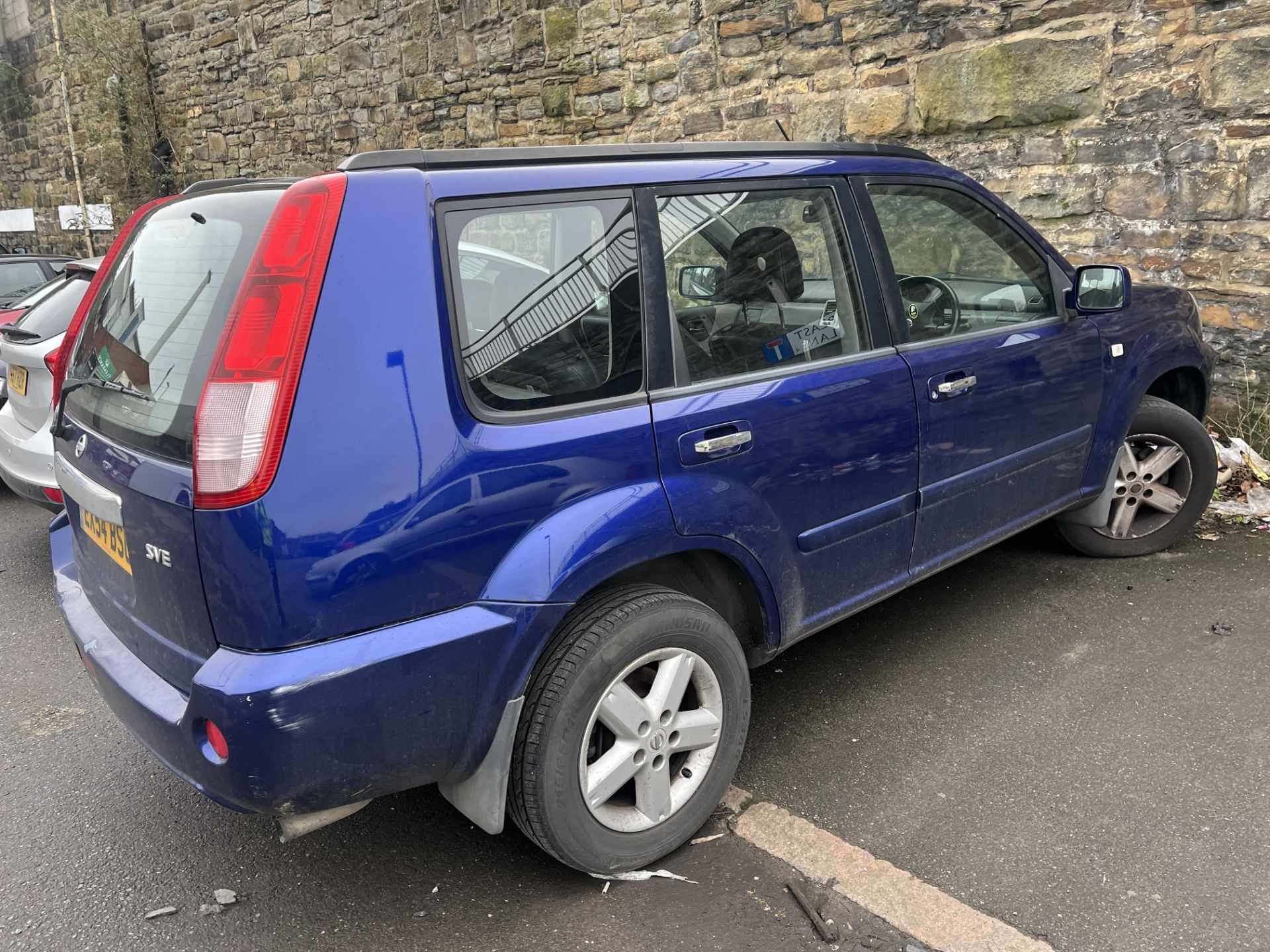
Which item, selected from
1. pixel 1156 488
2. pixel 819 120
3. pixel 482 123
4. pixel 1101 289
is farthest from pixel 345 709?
pixel 482 123

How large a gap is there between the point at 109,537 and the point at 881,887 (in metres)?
2.08

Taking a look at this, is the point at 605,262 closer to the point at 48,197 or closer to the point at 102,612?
the point at 102,612

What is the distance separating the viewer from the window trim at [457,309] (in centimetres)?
210

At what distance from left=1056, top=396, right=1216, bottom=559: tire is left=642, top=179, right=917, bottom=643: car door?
1.67 metres

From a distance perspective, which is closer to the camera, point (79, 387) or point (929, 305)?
point (79, 387)

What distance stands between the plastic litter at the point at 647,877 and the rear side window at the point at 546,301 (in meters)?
1.21

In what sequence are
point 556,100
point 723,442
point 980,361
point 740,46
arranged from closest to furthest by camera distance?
point 723,442 < point 980,361 < point 740,46 < point 556,100

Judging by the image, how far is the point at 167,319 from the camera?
2.27 m

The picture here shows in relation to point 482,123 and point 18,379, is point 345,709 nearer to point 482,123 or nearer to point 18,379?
point 18,379

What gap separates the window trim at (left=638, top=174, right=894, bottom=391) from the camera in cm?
248

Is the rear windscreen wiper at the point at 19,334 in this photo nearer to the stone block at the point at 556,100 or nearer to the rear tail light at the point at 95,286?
the rear tail light at the point at 95,286

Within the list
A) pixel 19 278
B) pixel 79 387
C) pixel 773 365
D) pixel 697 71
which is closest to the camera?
pixel 79 387

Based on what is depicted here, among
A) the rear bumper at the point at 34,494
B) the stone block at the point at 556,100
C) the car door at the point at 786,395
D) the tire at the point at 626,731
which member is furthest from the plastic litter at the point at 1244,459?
the stone block at the point at 556,100

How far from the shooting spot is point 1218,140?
5395 millimetres
